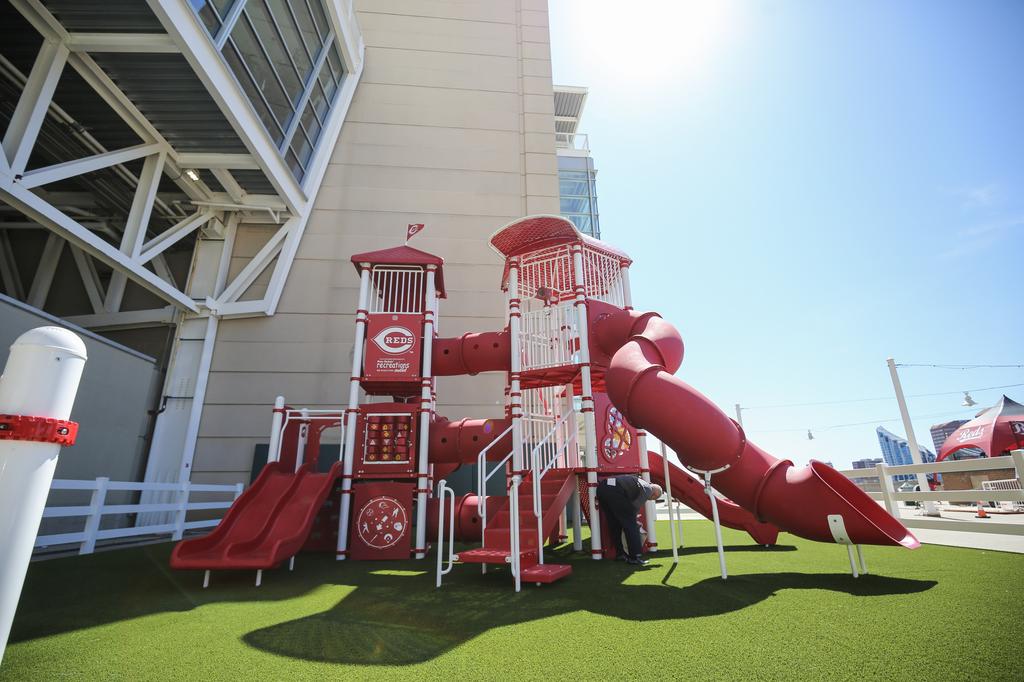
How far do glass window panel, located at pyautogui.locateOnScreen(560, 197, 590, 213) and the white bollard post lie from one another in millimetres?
22769

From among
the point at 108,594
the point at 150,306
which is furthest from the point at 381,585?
the point at 150,306

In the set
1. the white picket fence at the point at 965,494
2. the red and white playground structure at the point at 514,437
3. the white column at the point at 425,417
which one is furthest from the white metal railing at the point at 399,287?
the white picket fence at the point at 965,494

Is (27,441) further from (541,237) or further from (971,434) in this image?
(971,434)

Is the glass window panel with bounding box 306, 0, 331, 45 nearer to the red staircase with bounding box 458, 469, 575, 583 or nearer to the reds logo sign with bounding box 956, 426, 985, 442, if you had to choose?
the red staircase with bounding box 458, 469, 575, 583

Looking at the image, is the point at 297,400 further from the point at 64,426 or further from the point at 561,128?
the point at 561,128

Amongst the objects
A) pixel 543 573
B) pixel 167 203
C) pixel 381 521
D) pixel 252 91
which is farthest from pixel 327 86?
pixel 543 573

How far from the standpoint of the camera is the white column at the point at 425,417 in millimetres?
7328

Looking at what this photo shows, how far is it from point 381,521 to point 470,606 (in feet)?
12.3

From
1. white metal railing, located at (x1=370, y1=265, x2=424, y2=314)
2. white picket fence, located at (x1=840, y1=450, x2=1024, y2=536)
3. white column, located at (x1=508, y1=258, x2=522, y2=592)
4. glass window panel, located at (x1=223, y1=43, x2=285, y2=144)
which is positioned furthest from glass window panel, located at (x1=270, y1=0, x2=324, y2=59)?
white picket fence, located at (x1=840, y1=450, x2=1024, y2=536)

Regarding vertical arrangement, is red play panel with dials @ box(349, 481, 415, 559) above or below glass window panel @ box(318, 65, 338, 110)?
below

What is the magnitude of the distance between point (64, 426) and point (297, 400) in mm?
10341

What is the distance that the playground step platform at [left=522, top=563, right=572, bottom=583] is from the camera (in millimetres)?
4492

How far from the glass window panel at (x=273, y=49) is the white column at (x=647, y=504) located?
34.5 ft

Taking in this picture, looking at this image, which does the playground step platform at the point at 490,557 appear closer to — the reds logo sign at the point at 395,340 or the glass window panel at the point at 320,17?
the reds logo sign at the point at 395,340
